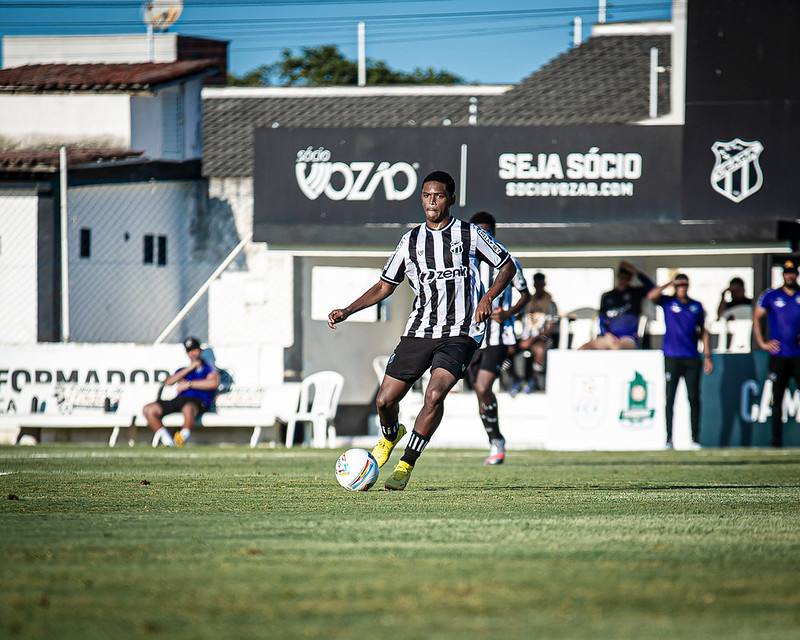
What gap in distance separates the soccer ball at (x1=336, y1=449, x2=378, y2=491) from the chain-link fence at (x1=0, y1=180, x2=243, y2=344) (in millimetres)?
10659

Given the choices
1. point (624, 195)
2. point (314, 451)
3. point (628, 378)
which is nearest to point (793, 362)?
point (628, 378)

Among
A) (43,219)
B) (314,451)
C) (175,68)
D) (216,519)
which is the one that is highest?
(175,68)

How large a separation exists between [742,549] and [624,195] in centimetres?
1354

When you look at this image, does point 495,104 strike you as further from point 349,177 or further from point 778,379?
point 778,379

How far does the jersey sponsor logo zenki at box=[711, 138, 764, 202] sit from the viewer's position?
17844 mm

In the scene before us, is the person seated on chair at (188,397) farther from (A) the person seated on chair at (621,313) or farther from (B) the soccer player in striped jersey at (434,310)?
(B) the soccer player in striped jersey at (434,310)

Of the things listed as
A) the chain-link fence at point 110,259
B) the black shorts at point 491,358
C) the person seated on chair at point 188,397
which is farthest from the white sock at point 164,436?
the black shorts at point 491,358

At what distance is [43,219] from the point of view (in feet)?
69.3

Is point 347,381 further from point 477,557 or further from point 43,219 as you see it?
point 477,557

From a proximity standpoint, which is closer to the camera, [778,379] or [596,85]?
[778,379]

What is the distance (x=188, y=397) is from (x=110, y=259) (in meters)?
7.29

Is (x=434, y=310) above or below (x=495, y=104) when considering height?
below

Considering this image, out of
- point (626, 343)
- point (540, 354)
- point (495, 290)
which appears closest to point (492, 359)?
point (495, 290)

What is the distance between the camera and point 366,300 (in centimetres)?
839
